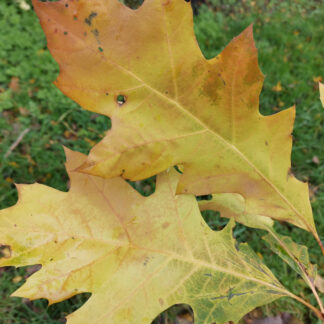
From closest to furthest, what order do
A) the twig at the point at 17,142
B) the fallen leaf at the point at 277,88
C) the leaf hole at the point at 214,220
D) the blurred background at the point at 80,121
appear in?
the blurred background at the point at 80,121 → the leaf hole at the point at 214,220 → the twig at the point at 17,142 → the fallen leaf at the point at 277,88

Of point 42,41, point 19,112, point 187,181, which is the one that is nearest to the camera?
point 187,181

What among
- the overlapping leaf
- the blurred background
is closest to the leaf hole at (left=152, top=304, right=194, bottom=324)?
the blurred background

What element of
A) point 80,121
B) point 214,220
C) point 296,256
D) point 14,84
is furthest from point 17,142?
point 296,256

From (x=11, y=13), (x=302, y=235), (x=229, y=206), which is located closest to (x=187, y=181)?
(x=229, y=206)

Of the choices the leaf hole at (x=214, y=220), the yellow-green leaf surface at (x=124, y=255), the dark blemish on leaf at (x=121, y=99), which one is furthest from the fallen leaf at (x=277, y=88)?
the dark blemish on leaf at (x=121, y=99)

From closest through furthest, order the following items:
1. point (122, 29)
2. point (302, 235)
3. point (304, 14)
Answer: point (122, 29) → point (302, 235) → point (304, 14)

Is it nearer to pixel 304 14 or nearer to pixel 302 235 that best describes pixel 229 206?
pixel 302 235

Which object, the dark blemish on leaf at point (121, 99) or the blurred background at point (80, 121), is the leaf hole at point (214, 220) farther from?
the dark blemish on leaf at point (121, 99)
